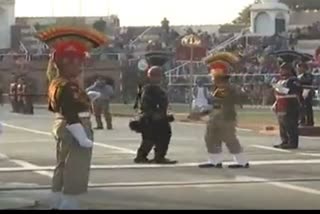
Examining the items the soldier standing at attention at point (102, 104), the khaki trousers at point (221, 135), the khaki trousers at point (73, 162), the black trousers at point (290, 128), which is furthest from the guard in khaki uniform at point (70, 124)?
the soldier standing at attention at point (102, 104)

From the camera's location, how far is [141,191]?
12.7 metres

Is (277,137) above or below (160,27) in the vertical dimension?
below

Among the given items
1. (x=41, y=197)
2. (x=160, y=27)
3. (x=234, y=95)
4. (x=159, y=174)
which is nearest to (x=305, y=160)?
(x=234, y=95)

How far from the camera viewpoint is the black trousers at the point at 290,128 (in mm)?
19547

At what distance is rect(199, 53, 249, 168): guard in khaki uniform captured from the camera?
15828mm

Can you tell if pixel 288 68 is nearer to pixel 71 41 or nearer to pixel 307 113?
pixel 307 113

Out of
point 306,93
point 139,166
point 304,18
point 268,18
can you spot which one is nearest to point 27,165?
point 139,166

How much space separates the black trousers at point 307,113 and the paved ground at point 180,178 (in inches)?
80.4

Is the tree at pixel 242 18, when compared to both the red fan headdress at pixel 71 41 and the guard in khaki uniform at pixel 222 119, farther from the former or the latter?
the red fan headdress at pixel 71 41

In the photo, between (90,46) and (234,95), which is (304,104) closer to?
(234,95)

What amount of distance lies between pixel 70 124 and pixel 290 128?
10302mm

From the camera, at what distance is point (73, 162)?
10.0 meters

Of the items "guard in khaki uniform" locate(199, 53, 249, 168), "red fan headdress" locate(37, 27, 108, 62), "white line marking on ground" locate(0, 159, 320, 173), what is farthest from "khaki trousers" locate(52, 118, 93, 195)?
"guard in khaki uniform" locate(199, 53, 249, 168)

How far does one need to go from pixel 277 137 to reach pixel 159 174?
30.5ft
